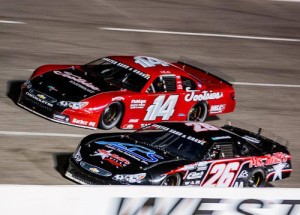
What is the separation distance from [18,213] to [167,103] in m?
6.98

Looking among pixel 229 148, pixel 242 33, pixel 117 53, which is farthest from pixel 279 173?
pixel 242 33

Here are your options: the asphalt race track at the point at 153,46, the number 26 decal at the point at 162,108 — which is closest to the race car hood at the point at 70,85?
the asphalt race track at the point at 153,46

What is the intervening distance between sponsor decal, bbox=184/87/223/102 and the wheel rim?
1.45 meters

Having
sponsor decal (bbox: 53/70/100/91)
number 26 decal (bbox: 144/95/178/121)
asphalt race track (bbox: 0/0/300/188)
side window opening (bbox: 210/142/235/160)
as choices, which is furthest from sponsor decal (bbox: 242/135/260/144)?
sponsor decal (bbox: 53/70/100/91)

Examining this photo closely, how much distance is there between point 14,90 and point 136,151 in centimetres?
485

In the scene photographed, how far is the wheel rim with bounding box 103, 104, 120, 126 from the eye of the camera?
14.5 m

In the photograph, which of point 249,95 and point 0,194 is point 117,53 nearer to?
point 249,95

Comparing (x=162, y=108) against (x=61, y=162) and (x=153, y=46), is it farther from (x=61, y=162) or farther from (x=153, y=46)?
(x=153, y=46)

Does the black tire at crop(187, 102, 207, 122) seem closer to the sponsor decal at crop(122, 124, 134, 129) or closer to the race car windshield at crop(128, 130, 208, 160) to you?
the sponsor decal at crop(122, 124, 134, 129)

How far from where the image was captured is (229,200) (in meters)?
8.91

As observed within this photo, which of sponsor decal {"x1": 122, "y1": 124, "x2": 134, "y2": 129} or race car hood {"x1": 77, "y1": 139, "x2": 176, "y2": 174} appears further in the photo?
sponsor decal {"x1": 122, "y1": 124, "x2": 134, "y2": 129}

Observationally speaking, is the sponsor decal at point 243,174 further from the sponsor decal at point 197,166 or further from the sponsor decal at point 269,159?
the sponsor decal at point 197,166

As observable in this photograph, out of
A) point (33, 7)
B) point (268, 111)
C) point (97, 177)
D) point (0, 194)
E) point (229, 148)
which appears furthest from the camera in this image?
point (33, 7)

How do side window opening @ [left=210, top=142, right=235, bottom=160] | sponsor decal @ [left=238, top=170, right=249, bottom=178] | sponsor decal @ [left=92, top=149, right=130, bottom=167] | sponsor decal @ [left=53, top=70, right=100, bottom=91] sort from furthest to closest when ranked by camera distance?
sponsor decal @ [left=53, top=70, right=100, bottom=91]
sponsor decal @ [left=238, top=170, right=249, bottom=178]
side window opening @ [left=210, top=142, right=235, bottom=160]
sponsor decal @ [left=92, top=149, right=130, bottom=167]
